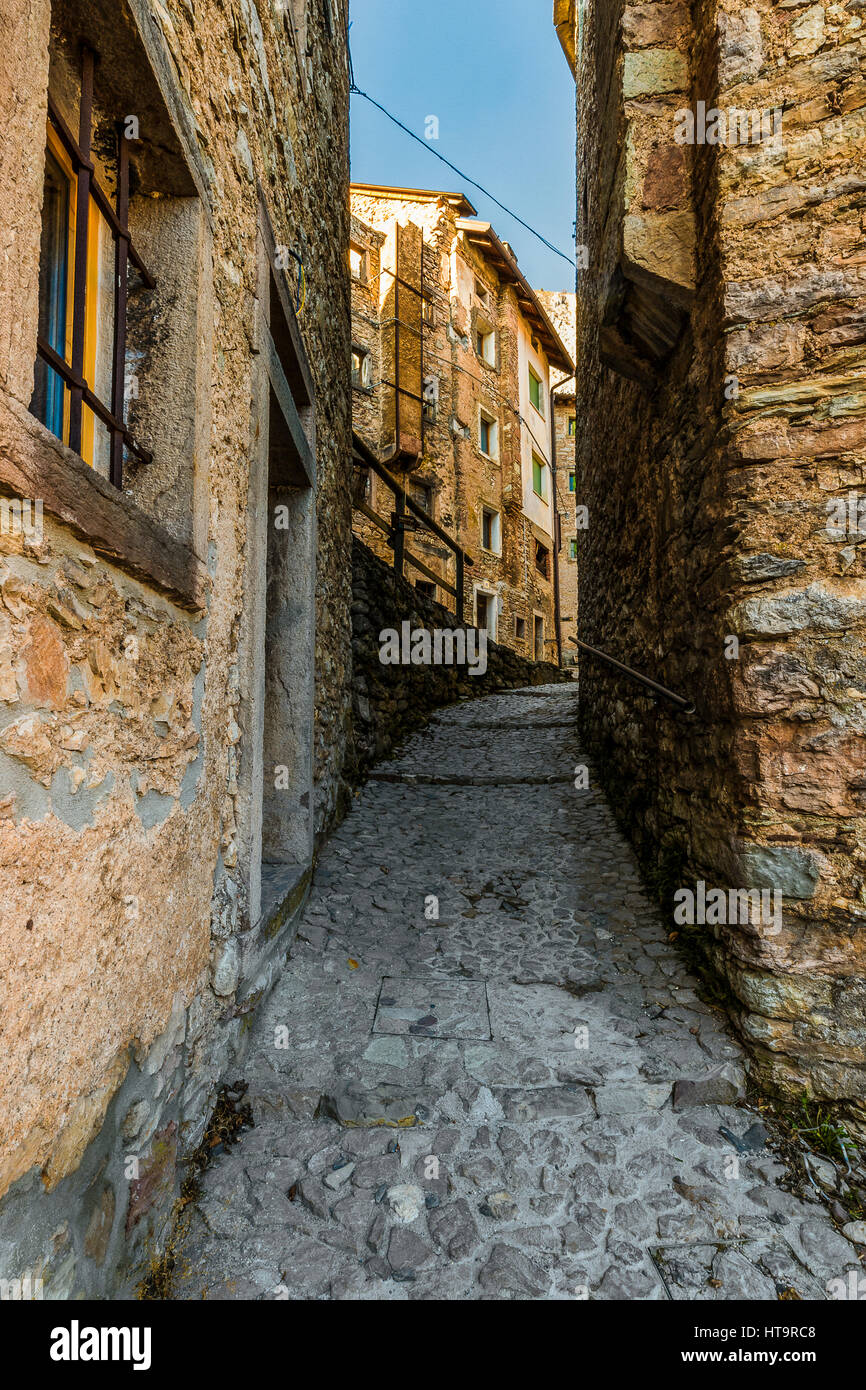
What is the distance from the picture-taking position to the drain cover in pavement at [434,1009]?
235cm

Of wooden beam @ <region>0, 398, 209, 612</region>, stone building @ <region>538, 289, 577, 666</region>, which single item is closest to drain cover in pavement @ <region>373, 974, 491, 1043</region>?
wooden beam @ <region>0, 398, 209, 612</region>

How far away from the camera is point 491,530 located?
51.9ft

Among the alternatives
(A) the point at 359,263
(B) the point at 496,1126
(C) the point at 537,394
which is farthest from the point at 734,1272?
(C) the point at 537,394

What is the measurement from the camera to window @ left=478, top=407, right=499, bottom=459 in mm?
15805

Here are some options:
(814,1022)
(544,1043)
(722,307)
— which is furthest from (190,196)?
(814,1022)

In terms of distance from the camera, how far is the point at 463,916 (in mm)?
3188

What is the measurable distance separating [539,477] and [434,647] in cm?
1240

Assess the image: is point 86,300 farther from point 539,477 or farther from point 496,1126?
point 539,477

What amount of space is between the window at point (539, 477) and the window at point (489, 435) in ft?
6.67

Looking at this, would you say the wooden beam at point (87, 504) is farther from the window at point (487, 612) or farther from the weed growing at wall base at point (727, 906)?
the window at point (487, 612)

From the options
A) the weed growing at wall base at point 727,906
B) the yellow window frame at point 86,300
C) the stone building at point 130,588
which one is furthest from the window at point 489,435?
the yellow window frame at point 86,300

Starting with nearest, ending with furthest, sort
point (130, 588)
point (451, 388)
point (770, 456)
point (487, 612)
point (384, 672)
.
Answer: point (130, 588), point (770, 456), point (384, 672), point (451, 388), point (487, 612)
